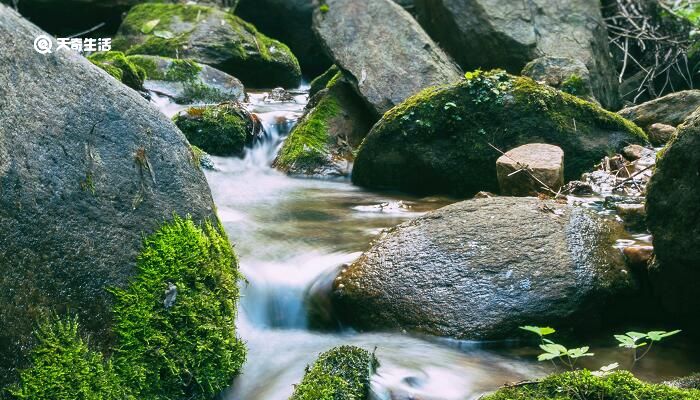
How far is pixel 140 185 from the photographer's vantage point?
3400 millimetres

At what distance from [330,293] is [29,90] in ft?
7.01

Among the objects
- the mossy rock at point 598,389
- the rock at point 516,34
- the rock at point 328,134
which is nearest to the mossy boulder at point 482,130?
the rock at point 328,134

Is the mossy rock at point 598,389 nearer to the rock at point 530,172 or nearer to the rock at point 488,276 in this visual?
the rock at point 488,276

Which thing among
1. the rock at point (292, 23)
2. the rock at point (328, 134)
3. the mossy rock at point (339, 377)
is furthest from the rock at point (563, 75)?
the mossy rock at point (339, 377)

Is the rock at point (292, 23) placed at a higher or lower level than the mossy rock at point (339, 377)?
lower

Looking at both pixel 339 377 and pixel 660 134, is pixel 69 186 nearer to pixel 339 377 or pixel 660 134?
pixel 339 377

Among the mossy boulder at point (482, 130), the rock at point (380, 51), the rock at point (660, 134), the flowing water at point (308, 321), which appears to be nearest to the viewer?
the flowing water at point (308, 321)

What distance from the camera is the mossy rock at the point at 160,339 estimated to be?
9.46ft

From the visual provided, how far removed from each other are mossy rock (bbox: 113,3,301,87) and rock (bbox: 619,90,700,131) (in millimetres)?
5999

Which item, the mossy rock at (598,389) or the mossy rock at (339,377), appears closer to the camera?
the mossy rock at (598,389)

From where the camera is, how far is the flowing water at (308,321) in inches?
141

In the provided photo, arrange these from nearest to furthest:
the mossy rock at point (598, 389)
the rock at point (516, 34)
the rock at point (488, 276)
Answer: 1. the mossy rock at point (598, 389)
2. the rock at point (488, 276)
3. the rock at point (516, 34)


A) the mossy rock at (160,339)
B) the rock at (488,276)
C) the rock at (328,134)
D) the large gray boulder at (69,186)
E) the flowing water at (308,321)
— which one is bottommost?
the rock at (328,134)

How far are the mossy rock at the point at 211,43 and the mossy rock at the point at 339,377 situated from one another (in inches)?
366
